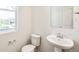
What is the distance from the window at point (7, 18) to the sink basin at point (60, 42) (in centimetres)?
61

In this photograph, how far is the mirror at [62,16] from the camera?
138cm

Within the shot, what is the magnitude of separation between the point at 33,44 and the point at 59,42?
419 mm

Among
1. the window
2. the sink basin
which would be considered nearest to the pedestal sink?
the sink basin

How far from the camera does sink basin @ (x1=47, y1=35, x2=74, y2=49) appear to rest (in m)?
1.40

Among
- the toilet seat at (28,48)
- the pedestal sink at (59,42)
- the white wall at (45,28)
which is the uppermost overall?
the white wall at (45,28)

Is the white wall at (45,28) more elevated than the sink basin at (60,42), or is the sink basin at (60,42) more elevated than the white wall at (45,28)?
the white wall at (45,28)

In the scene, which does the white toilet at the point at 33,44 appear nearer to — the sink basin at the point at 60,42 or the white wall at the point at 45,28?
the white wall at the point at 45,28

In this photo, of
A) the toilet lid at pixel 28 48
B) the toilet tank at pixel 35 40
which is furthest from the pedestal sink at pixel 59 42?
the toilet lid at pixel 28 48

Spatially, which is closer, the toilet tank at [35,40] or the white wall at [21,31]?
the white wall at [21,31]

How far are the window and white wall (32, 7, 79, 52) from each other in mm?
316

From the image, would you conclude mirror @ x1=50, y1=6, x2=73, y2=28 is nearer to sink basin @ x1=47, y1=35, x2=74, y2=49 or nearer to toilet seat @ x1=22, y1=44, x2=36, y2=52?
sink basin @ x1=47, y1=35, x2=74, y2=49

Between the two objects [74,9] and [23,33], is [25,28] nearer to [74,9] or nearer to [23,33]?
[23,33]

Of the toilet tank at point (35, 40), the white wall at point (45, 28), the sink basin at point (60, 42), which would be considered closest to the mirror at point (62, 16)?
the white wall at point (45, 28)

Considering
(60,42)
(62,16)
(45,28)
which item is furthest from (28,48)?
(62,16)
